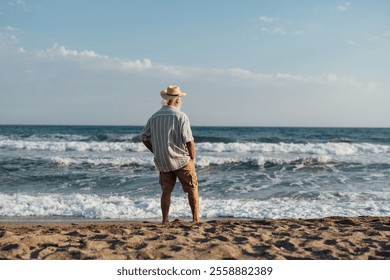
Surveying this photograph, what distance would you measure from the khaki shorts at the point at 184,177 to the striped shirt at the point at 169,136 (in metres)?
0.10

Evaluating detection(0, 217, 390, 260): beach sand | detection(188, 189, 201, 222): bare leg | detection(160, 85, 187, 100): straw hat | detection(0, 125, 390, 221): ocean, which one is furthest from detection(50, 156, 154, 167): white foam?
detection(0, 217, 390, 260): beach sand

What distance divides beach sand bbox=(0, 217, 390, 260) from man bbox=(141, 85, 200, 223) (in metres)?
0.69

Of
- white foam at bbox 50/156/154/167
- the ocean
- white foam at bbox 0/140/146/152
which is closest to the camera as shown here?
the ocean

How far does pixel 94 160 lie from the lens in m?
14.4

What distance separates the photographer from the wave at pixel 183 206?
261 inches

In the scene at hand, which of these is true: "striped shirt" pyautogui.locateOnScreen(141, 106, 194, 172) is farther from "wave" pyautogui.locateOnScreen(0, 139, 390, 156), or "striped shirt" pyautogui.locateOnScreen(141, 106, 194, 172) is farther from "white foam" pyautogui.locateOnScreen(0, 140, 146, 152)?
Answer: "white foam" pyautogui.locateOnScreen(0, 140, 146, 152)

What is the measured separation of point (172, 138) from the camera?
462cm

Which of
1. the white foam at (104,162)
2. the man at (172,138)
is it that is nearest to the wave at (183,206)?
the man at (172,138)

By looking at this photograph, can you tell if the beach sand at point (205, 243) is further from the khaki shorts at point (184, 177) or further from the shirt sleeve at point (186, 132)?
the shirt sleeve at point (186, 132)

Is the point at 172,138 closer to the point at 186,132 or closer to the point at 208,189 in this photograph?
the point at 186,132

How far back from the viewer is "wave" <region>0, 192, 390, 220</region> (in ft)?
21.7

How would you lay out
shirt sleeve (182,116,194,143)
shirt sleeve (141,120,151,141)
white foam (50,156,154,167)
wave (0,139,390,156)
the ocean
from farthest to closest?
wave (0,139,390,156) → white foam (50,156,154,167) → the ocean → shirt sleeve (141,120,151,141) → shirt sleeve (182,116,194,143)

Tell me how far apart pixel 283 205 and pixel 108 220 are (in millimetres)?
3189
